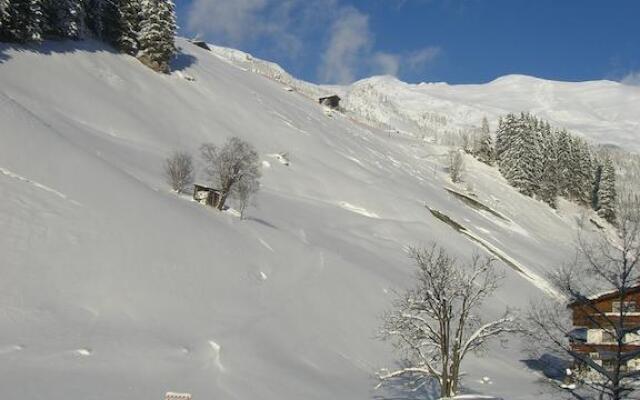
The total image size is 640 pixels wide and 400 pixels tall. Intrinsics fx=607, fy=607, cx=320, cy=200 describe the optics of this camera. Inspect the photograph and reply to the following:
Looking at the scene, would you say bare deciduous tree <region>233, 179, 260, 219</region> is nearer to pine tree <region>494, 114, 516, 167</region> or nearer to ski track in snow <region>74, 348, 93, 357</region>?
ski track in snow <region>74, 348, 93, 357</region>

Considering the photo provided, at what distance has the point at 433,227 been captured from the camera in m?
52.7

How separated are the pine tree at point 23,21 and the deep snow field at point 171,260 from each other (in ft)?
5.33

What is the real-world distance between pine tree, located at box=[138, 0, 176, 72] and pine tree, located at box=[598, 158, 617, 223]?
7875 centimetres

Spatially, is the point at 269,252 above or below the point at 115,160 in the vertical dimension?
below

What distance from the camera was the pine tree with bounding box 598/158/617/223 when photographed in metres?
105

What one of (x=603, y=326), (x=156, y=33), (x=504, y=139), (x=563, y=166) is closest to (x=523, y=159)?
(x=504, y=139)

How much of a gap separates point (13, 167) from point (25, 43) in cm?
2969

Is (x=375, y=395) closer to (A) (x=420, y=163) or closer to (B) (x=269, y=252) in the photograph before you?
(B) (x=269, y=252)

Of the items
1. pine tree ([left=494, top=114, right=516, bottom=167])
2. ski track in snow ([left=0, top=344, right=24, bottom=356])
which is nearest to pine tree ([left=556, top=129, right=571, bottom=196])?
pine tree ([left=494, top=114, right=516, bottom=167])

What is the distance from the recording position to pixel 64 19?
56.2 meters

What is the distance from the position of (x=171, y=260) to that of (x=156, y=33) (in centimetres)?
4664

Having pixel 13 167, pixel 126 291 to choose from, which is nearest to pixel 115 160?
pixel 13 167

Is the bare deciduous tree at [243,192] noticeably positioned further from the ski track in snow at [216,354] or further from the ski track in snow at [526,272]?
the ski track in snow at [526,272]

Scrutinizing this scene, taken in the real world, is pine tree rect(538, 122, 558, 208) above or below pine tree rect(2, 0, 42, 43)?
above
